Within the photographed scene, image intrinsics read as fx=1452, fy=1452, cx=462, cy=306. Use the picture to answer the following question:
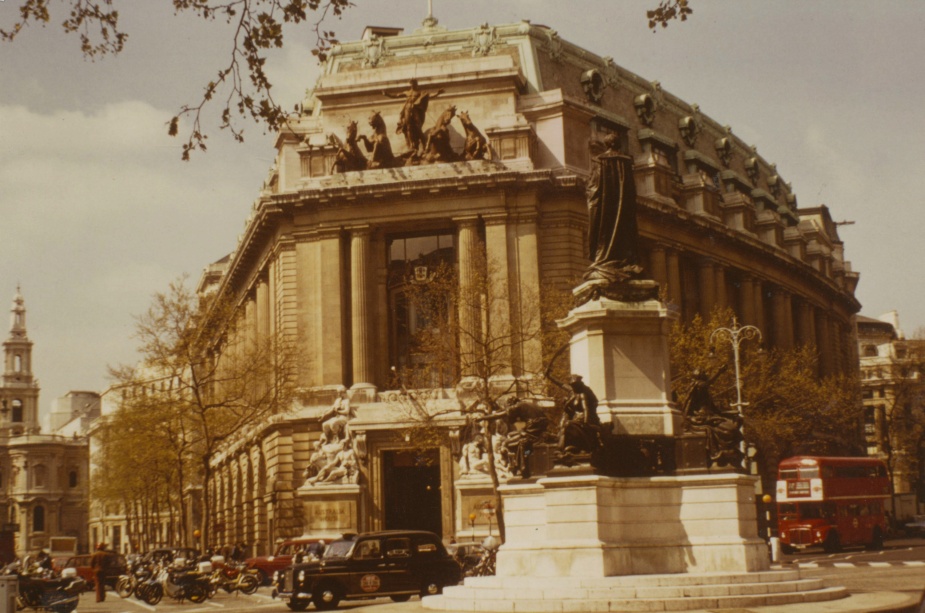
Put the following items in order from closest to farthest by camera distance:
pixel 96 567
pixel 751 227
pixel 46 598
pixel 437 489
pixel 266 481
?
1. pixel 46 598
2. pixel 96 567
3. pixel 437 489
4. pixel 266 481
5. pixel 751 227

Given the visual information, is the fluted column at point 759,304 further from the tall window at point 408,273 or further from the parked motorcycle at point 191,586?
the parked motorcycle at point 191,586

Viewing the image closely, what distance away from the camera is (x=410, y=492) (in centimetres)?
6391

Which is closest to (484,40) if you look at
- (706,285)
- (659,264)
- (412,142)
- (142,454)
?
(412,142)

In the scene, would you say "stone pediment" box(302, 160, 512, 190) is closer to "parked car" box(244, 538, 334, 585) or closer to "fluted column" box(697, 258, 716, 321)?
"fluted column" box(697, 258, 716, 321)

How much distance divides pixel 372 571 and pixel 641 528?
12.2 meters

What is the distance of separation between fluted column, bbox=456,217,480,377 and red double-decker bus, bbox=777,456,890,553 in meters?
14.7

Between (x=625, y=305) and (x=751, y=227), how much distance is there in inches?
2485

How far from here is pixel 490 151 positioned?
6438 cm

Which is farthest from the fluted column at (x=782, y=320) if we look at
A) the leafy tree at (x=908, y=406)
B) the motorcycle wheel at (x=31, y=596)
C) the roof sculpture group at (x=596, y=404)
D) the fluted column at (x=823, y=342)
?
the roof sculpture group at (x=596, y=404)

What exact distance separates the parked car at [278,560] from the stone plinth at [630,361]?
26094 mm

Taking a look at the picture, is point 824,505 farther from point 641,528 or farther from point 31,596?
point 641,528

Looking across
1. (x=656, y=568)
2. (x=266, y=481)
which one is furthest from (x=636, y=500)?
(x=266, y=481)

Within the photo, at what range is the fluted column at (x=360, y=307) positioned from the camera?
6369 cm

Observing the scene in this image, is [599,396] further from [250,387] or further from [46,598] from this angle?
[250,387]
